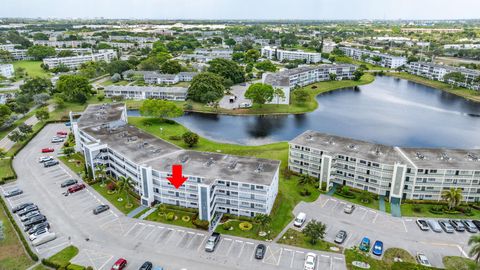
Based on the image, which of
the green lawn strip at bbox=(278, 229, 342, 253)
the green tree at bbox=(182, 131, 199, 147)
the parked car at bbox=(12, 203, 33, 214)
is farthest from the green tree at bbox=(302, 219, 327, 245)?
the parked car at bbox=(12, 203, 33, 214)

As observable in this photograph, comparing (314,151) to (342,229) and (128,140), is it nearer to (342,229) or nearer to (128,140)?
(342,229)

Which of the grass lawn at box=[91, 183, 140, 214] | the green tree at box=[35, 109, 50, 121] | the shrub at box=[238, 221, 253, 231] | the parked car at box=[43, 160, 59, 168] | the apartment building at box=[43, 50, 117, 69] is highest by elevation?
the apartment building at box=[43, 50, 117, 69]

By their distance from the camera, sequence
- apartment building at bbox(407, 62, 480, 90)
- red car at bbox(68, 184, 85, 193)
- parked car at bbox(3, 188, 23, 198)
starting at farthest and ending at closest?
apartment building at bbox(407, 62, 480, 90) < red car at bbox(68, 184, 85, 193) < parked car at bbox(3, 188, 23, 198)

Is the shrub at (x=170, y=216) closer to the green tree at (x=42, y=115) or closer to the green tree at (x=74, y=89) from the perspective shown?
the green tree at (x=42, y=115)

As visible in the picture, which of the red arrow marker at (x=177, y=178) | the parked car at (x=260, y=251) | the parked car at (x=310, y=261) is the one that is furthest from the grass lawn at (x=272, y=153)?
the red arrow marker at (x=177, y=178)

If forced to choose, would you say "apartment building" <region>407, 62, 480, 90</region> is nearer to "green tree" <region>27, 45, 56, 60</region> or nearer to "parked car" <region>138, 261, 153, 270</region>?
"parked car" <region>138, 261, 153, 270</region>

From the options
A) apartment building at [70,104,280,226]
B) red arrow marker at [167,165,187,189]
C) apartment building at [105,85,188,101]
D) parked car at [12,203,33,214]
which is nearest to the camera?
apartment building at [70,104,280,226]
